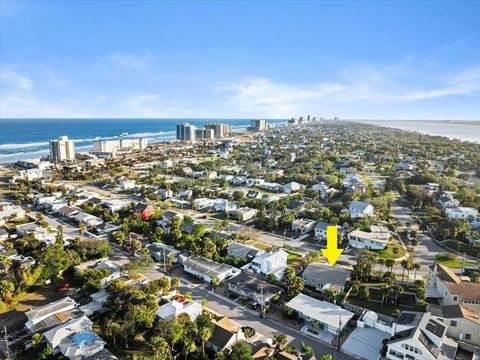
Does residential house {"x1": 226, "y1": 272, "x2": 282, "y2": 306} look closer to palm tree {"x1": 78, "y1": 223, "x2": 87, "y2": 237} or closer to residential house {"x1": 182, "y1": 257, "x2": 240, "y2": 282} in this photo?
residential house {"x1": 182, "y1": 257, "x2": 240, "y2": 282}

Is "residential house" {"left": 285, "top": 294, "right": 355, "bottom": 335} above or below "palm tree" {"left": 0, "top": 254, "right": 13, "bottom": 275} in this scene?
below

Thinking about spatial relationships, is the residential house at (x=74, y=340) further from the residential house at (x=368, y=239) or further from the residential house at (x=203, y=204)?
the residential house at (x=203, y=204)

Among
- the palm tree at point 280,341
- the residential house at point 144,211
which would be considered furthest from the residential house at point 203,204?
the palm tree at point 280,341

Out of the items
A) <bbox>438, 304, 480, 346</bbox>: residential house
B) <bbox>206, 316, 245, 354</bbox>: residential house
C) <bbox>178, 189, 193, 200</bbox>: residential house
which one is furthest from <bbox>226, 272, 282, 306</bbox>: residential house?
<bbox>178, 189, 193, 200</bbox>: residential house

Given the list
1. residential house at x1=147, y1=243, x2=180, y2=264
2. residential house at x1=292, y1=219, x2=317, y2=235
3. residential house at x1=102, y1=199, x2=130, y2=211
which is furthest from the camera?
residential house at x1=102, y1=199, x2=130, y2=211

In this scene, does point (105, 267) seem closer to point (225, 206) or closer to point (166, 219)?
point (166, 219)

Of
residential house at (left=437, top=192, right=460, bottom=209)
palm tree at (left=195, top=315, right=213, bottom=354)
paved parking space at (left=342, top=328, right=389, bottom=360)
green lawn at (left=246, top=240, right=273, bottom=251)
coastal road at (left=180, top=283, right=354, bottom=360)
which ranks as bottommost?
coastal road at (left=180, top=283, right=354, bottom=360)

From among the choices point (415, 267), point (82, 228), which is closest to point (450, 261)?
point (415, 267)
